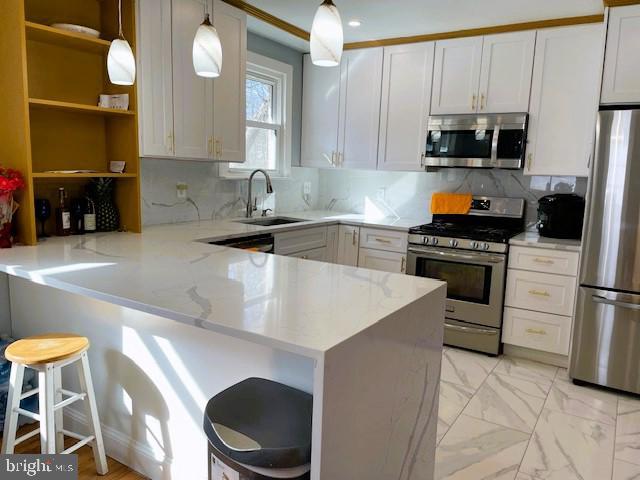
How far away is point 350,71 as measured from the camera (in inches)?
164

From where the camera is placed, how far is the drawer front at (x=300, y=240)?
132 inches

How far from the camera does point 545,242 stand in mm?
3252

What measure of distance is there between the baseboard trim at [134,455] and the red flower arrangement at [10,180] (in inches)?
44.9

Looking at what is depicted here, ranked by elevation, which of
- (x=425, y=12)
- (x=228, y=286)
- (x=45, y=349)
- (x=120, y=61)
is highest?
(x=425, y=12)

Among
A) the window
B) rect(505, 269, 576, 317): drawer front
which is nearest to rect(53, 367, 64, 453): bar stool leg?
the window

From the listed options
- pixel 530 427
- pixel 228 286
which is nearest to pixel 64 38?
pixel 228 286

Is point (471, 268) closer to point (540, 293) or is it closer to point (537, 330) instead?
point (540, 293)

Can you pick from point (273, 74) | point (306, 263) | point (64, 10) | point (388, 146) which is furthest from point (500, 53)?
point (64, 10)

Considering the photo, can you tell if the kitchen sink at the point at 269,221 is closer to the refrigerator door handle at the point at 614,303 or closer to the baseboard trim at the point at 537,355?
the baseboard trim at the point at 537,355

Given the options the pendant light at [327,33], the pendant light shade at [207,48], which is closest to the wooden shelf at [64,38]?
the pendant light shade at [207,48]

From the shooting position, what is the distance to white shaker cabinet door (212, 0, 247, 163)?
3.13 metres

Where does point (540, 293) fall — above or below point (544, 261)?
below

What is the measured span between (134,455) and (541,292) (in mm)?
2723

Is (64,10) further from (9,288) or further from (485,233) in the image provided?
(485,233)
